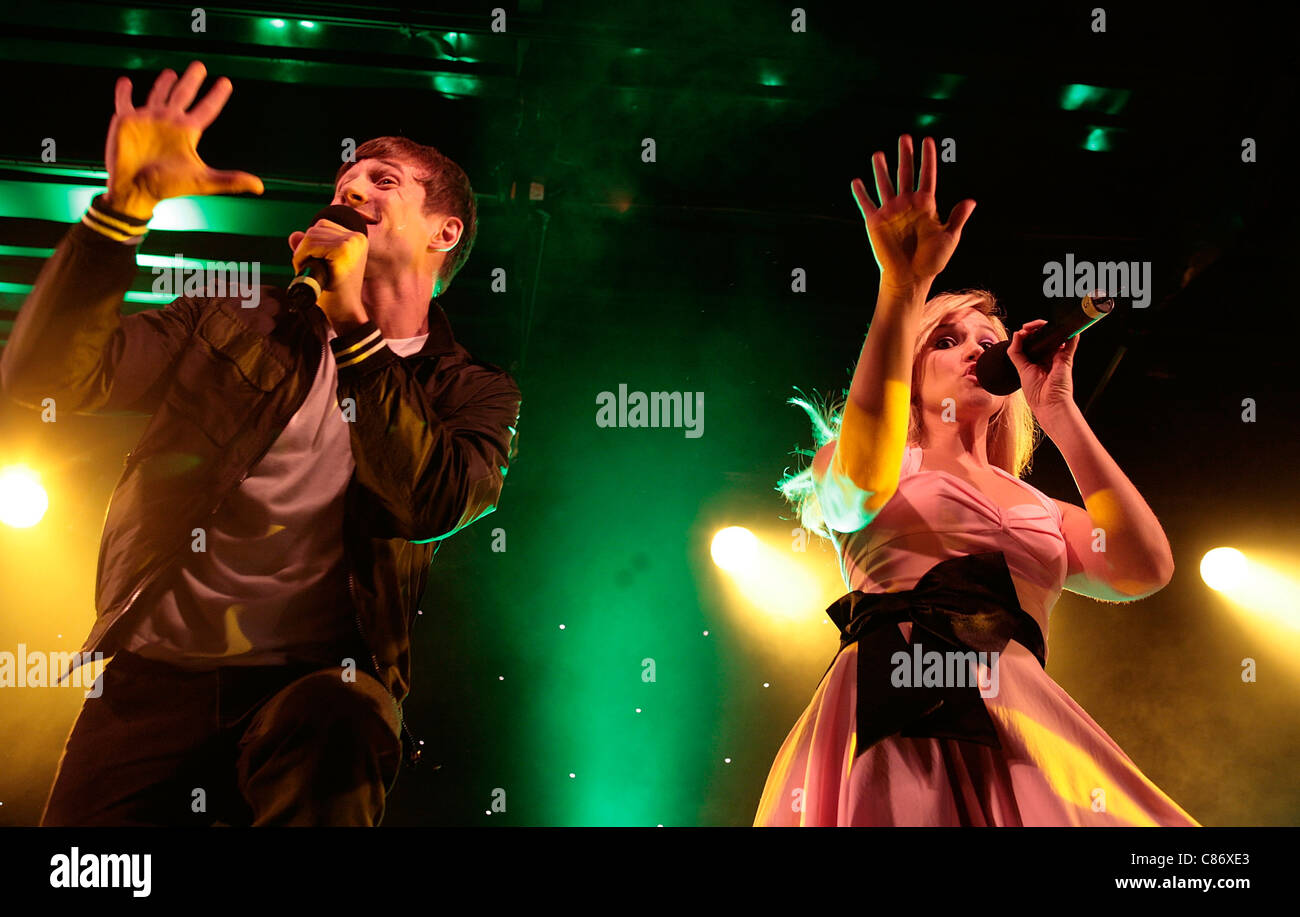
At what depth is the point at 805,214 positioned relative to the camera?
9.82ft

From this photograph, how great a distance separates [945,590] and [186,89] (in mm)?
1782

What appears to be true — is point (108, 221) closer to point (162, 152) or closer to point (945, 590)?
point (162, 152)

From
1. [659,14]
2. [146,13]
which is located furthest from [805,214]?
[146,13]

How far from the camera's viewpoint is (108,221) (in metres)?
1.83

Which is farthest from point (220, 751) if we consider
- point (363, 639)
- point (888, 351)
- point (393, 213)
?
point (888, 351)

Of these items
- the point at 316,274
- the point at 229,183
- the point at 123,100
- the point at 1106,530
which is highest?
the point at 123,100

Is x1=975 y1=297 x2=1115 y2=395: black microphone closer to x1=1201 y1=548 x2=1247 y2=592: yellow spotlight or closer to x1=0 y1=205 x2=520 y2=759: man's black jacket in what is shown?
x1=0 y1=205 x2=520 y2=759: man's black jacket

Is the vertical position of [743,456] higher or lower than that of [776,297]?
lower

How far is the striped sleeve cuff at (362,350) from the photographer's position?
1898 millimetres

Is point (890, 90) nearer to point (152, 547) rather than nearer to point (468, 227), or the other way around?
point (468, 227)

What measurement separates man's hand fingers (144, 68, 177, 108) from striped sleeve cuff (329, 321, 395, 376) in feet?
1.95

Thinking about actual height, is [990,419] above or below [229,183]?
below

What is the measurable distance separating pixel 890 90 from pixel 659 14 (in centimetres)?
68

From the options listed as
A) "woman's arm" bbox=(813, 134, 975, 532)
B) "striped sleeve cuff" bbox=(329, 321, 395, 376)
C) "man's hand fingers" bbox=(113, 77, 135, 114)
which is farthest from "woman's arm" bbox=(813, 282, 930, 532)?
"man's hand fingers" bbox=(113, 77, 135, 114)
